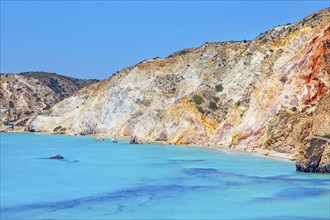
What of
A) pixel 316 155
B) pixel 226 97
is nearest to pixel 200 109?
pixel 226 97

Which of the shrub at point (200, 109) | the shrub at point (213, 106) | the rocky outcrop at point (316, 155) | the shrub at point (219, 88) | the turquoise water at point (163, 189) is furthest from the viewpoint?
the shrub at point (219, 88)

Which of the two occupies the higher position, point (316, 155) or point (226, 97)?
point (226, 97)

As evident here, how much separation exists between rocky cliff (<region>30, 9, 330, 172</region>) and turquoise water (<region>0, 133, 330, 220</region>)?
16.7ft

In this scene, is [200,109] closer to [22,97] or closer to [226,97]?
[226,97]

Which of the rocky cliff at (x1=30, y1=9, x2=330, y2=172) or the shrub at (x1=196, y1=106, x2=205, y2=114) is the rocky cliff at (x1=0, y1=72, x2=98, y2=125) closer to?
the rocky cliff at (x1=30, y1=9, x2=330, y2=172)

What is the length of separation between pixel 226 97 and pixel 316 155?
43.5m

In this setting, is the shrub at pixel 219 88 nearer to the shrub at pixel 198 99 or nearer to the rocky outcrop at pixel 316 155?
the shrub at pixel 198 99

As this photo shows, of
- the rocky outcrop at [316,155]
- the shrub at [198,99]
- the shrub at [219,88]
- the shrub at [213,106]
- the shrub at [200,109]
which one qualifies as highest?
the shrub at [219,88]

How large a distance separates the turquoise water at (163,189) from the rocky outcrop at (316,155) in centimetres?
93

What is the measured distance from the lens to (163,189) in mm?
36656

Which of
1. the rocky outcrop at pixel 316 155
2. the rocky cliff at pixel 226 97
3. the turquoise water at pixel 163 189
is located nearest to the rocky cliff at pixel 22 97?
the rocky cliff at pixel 226 97

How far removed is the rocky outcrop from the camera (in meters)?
38.7

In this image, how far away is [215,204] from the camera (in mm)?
30875

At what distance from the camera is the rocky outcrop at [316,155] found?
38.7 meters
